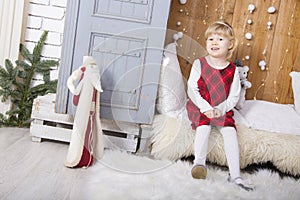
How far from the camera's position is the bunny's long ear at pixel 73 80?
73.7 inches

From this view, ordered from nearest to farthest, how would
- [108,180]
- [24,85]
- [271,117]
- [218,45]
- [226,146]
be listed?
[108,180] < [226,146] < [218,45] < [271,117] < [24,85]

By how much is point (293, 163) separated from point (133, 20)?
1139mm

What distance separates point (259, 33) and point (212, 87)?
809 millimetres

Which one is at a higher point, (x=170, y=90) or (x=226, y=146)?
(x=170, y=90)

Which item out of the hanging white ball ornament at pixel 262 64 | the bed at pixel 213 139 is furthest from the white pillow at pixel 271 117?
the hanging white ball ornament at pixel 262 64

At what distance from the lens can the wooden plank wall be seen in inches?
104

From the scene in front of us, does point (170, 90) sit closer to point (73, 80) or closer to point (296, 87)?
point (73, 80)

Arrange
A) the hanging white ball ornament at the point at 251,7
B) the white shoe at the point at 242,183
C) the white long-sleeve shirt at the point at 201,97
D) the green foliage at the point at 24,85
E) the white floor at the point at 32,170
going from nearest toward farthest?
the white floor at the point at 32,170 < the white shoe at the point at 242,183 < the white long-sleeve shirt at the point at 201,97 < the green foliage at the point at 24,85 < the hanging white ball ornament at the point at 251,7

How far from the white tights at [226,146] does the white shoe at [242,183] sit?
21 mm

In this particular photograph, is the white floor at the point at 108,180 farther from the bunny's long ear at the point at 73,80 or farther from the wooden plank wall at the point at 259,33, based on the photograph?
the wooden plank wall at the point at 259,33

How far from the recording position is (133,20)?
2033 millimetres

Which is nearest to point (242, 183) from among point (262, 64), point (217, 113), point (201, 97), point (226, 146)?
point (226, 146)

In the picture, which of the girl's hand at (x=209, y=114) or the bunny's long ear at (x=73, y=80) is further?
the girl's hand at (x=209, y=114)

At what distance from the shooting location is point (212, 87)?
83.7 inches
